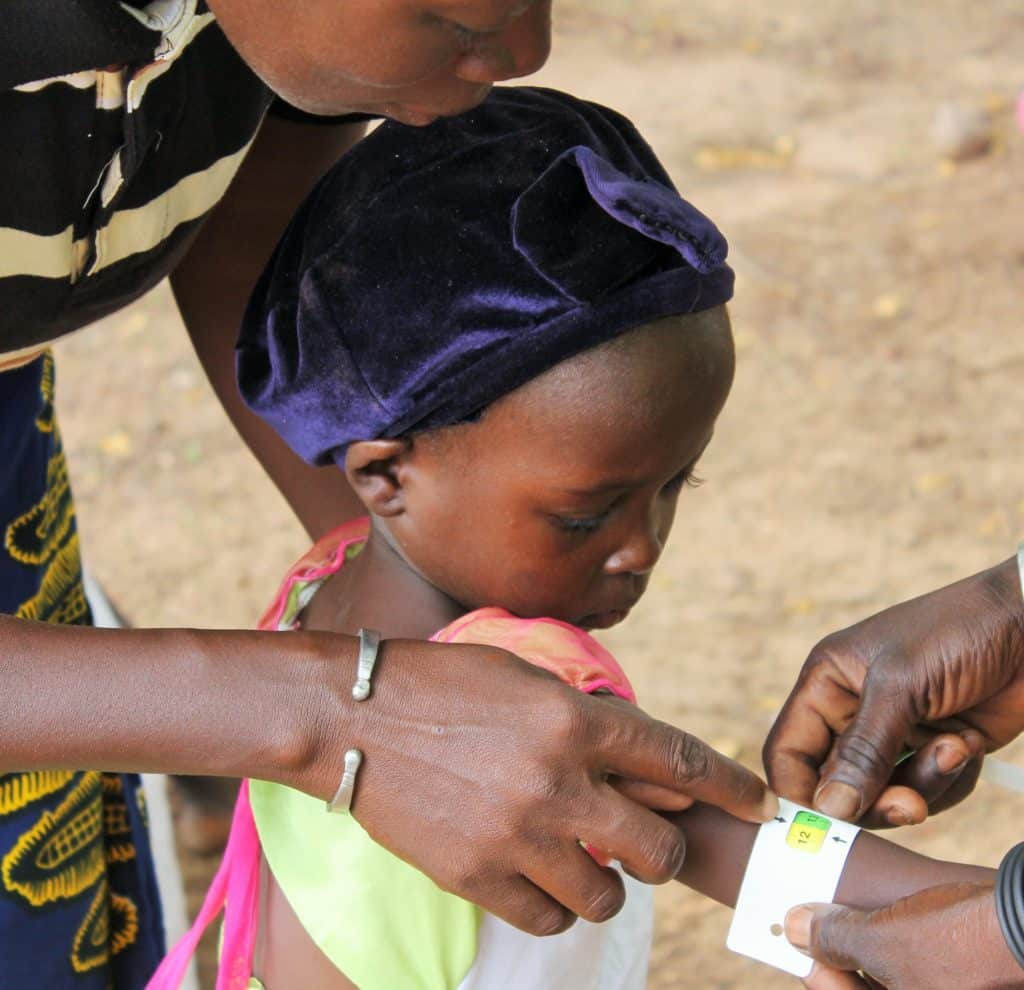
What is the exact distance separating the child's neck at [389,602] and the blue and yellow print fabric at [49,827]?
0.47 metres

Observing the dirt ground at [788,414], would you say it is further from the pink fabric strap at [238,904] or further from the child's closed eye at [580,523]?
the child's closed eye at [580,523]

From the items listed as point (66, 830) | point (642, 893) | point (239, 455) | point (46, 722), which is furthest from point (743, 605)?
point (46, 722)

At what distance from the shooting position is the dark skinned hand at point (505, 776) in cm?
167

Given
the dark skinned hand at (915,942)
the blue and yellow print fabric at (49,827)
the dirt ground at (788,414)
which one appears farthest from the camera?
the dirt ground at (788,414)

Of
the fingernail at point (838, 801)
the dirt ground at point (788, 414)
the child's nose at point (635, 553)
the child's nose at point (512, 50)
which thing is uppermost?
the child's nose at point (512, 50)

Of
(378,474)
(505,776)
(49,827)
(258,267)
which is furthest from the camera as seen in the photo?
(258,267)

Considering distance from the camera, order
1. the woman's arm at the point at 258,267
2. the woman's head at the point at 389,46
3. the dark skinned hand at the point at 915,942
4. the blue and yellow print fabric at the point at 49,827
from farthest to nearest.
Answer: the woman's arm at the point at 258,267 → the blue and yellow print fabric at the point at 49,827 → the dark skinned hand at the point at 915,942 → the woman's head at the point at 389,46

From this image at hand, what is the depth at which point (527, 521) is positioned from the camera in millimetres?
2025

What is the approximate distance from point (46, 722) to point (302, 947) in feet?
1.53

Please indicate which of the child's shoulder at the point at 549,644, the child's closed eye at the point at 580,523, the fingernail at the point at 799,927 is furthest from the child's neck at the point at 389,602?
the fingernail at the point at 799,927

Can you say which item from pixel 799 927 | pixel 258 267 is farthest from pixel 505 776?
pixel 258 267

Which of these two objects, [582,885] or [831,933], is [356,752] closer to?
[582,885]

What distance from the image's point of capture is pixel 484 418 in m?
1.97

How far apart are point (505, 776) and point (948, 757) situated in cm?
77
